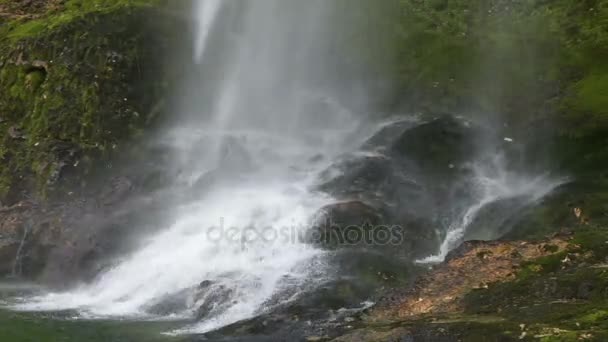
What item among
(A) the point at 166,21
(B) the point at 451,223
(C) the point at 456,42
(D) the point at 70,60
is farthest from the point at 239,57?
(B) the point at 451,223

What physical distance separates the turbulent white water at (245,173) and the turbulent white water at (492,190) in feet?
15.5

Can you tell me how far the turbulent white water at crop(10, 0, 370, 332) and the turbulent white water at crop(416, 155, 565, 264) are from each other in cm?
472

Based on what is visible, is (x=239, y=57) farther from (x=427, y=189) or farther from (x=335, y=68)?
(x=427, y=189)

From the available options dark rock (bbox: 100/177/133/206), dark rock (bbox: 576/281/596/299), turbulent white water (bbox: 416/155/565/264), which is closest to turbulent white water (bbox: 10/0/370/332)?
dark rock (bbox: 100/177/133/206)

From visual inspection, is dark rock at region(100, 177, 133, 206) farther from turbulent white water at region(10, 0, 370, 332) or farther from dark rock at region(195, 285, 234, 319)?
dark rock at region(195, 285, 234, 319)

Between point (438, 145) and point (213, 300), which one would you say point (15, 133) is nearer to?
point (213, 300)

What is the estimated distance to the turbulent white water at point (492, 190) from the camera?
23.2 metres

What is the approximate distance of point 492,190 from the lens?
25.7 meters

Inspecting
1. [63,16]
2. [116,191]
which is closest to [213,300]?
[116,191]

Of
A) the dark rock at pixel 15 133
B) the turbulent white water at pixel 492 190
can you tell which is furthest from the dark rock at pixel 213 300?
the dark rock at pixel 15 133

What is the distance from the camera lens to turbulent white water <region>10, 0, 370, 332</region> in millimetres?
21094

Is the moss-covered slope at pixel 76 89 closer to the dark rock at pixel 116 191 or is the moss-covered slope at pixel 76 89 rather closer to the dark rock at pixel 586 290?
the dark rock at pixel 116 191

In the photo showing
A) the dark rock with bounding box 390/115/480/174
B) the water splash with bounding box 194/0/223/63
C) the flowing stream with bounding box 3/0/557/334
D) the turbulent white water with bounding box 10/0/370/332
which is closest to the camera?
the flowing stream with bounding box 3/0/557/334

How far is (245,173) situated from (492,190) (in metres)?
10.2
